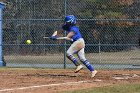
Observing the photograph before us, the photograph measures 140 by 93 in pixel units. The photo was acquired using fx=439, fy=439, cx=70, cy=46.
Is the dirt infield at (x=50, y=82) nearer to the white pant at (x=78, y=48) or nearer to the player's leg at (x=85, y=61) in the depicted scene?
the player's leg at (x=85, y=61)

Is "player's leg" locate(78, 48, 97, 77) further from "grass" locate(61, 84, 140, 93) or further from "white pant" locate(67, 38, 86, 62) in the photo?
"grass" locate(61, 84, 140, 93)

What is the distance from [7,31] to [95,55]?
15.2 feet

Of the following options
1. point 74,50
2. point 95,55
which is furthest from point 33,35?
point 74,50

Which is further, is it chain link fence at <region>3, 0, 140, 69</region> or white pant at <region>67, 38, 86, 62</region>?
chain link fence at <region>3, 0, 140, 69</region>

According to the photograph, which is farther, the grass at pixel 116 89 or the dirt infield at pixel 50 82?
the dirt infield at pixel 50 82

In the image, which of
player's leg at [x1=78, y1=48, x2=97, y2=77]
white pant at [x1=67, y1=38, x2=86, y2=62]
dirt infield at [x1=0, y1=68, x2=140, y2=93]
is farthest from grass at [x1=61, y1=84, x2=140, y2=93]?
white pant at [x1=67, y1=38, x2=86, y2=62]

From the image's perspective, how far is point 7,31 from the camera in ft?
73.2

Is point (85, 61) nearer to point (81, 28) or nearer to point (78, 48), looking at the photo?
point (78, 48)

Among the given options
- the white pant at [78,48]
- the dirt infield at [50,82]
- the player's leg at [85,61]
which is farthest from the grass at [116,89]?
the white pant at [78,48]

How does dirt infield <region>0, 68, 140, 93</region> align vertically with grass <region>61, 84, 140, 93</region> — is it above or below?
below

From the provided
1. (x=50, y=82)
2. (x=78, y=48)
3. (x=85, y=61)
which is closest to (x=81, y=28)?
(x=78, y=48)

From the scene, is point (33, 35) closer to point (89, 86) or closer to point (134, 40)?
point (134, 40)

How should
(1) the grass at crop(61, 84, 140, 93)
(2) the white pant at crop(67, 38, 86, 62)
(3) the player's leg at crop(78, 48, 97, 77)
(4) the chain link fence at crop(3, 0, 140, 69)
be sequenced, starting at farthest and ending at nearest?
(4) the chain link fence at crop(3, 0, 140, 69), (2) the white pant at crop(67, 38, 86, 62), (3) the player's leg at crop(78, 48, 97, 77), (1) the grass at crop(61, 84, 140, 93)

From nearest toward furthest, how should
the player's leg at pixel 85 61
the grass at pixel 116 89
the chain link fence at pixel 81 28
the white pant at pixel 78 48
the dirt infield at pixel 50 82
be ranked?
the grass at pixel 116 89, the dirt infield at pixel 50 82, the player's leg at pixel 85 61, the white pant at pixel 78 48, the chain link fence at pixel 81 28
